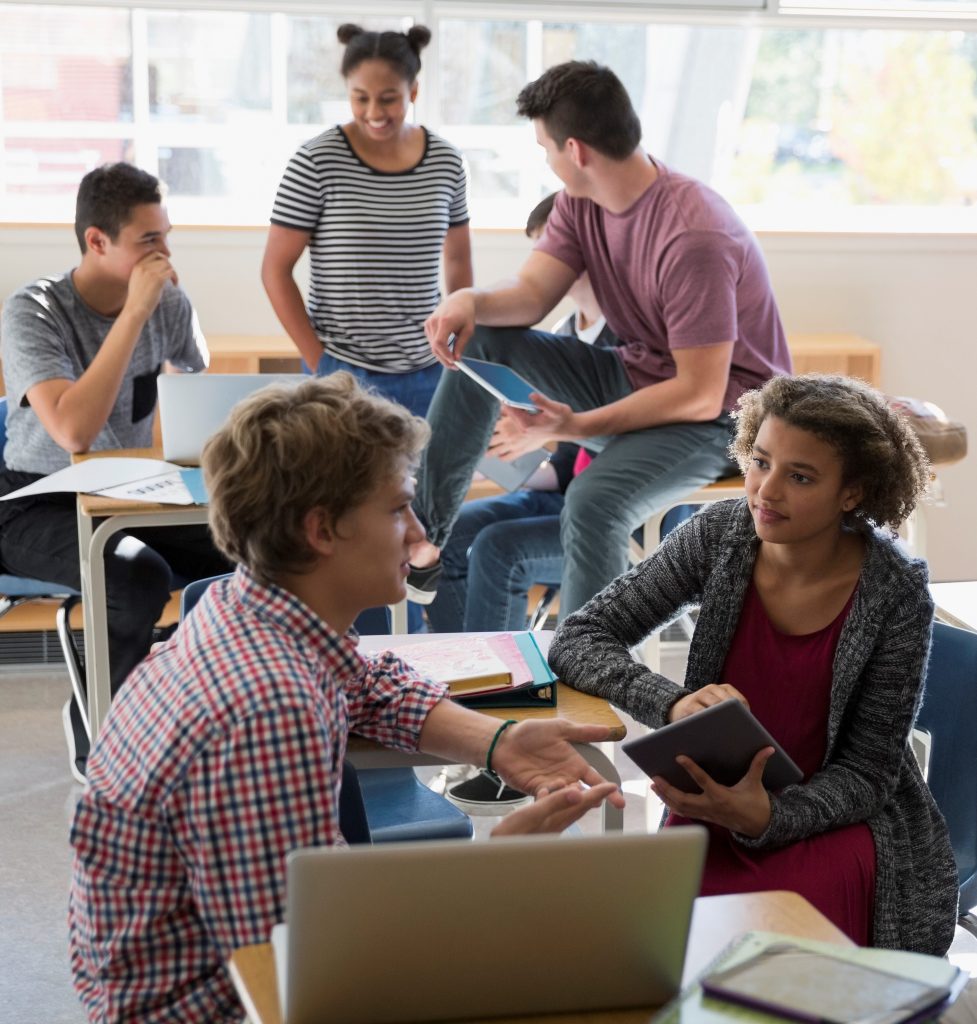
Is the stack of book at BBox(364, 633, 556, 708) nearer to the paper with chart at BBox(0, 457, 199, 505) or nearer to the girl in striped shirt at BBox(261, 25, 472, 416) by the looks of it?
the paper with chart at BBox(0, 457, 199, 505)

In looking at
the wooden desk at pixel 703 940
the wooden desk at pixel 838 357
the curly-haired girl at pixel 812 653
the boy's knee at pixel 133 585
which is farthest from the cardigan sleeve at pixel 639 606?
the wooden desk at pixel 838 357

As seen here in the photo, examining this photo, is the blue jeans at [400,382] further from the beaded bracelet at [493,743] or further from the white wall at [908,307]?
the beaded bracelet at [493,743]

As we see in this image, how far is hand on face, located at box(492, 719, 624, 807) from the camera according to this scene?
1.60 metres

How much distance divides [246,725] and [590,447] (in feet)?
6.82

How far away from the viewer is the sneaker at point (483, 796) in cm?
304

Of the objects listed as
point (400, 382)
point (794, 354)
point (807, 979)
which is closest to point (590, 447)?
point (400, 382)

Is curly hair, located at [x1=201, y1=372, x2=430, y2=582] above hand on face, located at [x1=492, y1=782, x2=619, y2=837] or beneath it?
above

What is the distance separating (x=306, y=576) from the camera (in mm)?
1398

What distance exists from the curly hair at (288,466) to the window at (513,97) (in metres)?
3.48

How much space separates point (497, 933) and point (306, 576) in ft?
1.68

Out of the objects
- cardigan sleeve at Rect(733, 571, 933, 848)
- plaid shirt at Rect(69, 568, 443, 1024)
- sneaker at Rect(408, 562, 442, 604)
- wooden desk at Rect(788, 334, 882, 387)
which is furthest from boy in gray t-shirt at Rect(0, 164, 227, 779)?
wooden desk at Rect(788, 334, 882, 387)

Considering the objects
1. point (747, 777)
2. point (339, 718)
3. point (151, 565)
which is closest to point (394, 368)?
point (151, 565)

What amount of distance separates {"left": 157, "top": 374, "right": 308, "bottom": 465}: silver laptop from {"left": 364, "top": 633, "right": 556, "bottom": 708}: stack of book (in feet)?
3.84

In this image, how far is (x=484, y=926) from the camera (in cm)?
98
